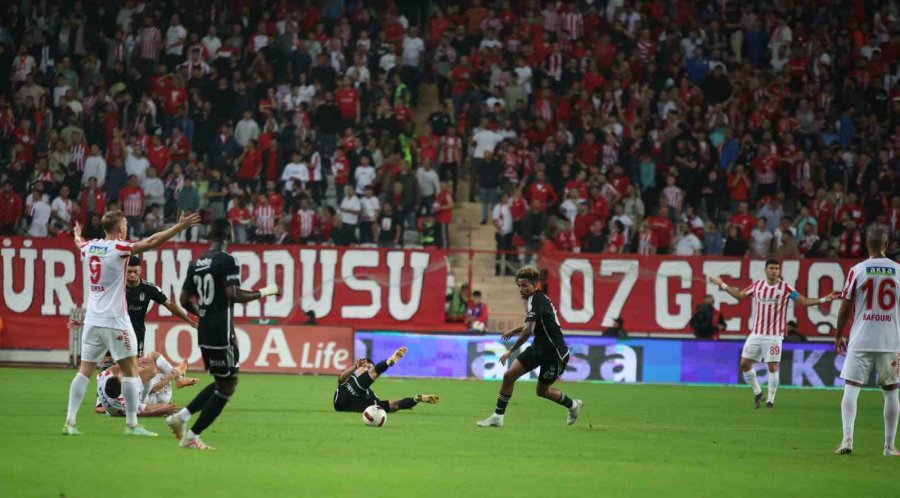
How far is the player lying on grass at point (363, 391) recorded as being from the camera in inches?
682

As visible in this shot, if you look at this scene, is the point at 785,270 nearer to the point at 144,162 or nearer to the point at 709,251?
the point at 709,251

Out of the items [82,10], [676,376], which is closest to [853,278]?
[676,376]

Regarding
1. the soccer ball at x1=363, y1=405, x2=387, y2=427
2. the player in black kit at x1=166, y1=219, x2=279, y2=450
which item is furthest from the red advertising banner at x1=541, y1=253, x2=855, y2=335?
the player in black kit at x1=166, y1=219, x2=279, y2=450

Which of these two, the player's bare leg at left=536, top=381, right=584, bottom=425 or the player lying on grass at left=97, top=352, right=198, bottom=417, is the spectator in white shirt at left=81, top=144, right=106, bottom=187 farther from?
the player's bare leg at left=536, top=381, right=584, bottom=425

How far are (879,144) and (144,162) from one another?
778 inches

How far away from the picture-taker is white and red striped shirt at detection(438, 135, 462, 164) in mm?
31688

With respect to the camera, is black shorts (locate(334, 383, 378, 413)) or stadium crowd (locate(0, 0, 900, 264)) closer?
black shorts (locate(334, 383, 378, 413))

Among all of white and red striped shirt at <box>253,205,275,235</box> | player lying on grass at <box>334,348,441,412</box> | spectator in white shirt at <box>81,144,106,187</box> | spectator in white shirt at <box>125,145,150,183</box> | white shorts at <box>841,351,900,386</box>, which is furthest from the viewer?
spectator in white shirt at <box>125,145,150,183</box>

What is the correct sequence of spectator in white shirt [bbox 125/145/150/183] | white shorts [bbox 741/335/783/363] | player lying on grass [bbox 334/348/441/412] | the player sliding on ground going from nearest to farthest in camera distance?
the player sliding on ground < player lying on grass [bbox 334/348/441/412] < white shorts [bbox 741/335/783/363] < spectator in white shirt [bbox 125/145/150/183]

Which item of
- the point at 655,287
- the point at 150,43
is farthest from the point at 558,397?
the point at 150,43

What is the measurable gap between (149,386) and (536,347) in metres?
5.32

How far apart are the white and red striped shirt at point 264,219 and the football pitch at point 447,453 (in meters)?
8.93

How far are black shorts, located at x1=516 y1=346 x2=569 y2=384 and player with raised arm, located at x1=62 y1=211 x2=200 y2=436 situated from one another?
5.31 metres

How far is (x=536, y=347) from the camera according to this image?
1650cm
